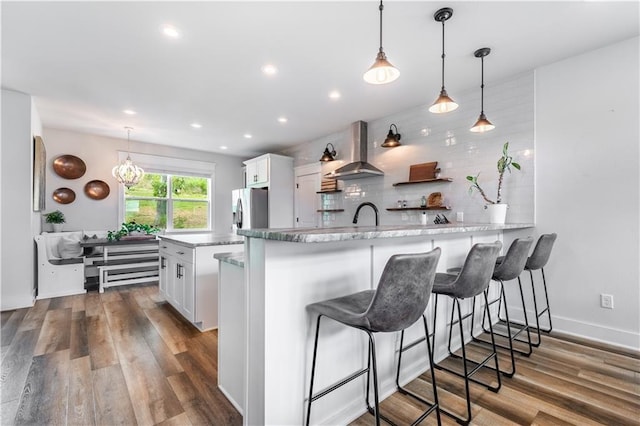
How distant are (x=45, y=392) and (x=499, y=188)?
13.1 ft

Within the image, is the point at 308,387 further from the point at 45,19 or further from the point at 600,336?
the point at 45,19

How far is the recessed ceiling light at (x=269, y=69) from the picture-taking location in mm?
2763

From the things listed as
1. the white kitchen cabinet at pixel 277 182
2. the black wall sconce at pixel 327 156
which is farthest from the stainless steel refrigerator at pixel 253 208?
the black wall sconce at pixel 327 156

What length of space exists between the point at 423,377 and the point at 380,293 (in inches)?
49.7

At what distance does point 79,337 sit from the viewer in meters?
2.61

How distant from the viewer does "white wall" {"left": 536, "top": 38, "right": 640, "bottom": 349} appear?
240cm

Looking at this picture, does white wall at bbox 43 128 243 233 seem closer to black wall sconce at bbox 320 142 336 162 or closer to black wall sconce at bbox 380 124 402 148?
black wall sconce at bbox 320 142 336 162

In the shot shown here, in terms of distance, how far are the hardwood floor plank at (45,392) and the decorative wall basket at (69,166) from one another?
3.71m

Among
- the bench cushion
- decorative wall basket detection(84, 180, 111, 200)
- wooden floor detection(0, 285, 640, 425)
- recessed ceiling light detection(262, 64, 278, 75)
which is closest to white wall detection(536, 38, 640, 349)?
wooden floor detection(0, 285, 640, 425)

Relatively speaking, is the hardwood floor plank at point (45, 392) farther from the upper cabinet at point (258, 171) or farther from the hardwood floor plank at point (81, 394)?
the upper cabinet at point (258, 171)

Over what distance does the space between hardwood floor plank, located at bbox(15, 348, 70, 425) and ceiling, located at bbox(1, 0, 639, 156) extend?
8.21ft

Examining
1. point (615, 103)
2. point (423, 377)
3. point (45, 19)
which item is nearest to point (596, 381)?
point (423, 377)

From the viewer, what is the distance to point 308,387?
4.70ft

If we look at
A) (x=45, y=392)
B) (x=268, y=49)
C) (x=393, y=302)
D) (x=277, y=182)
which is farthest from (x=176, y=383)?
(x=277, y=182)
